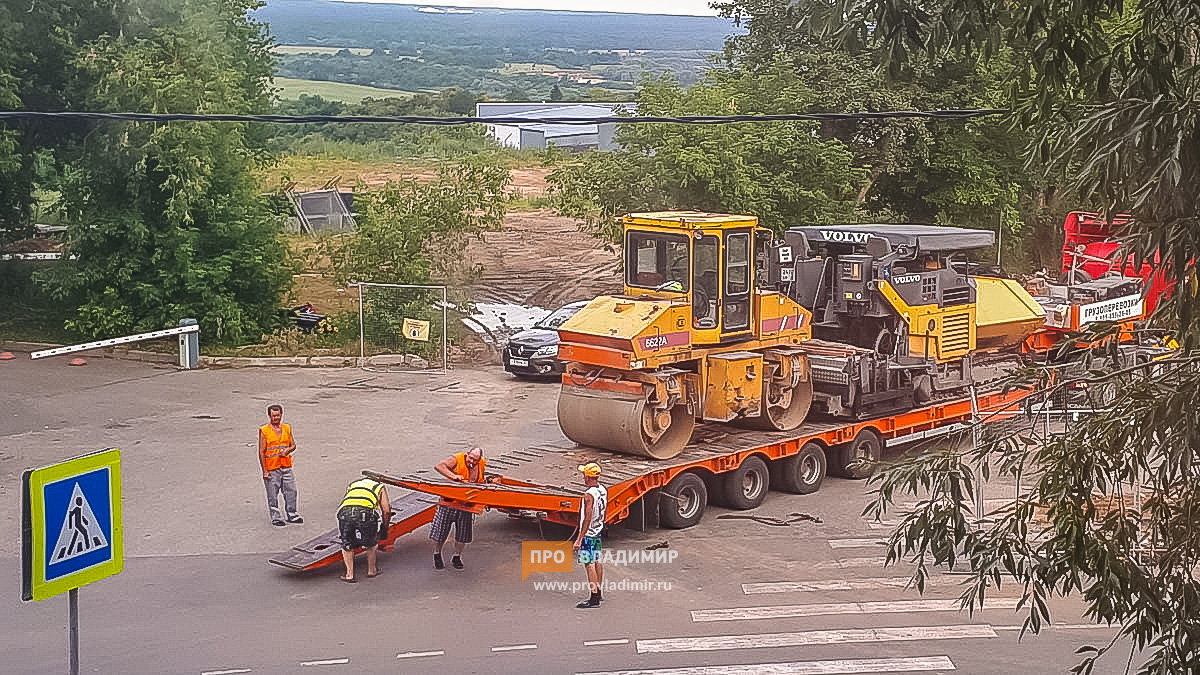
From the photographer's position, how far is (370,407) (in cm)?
2409

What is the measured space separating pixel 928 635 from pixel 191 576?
7.59 metres

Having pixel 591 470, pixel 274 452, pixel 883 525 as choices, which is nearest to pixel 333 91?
pixel 274 452

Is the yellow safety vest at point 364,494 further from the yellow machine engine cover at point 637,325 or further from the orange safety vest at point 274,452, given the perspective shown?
the yellow machine engine cover at point 637,325

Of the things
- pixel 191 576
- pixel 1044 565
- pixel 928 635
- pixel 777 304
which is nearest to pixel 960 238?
pixel 777 304

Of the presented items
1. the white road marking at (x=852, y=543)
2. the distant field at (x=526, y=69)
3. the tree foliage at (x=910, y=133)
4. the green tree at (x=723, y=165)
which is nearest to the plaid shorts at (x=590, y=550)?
the white road marking at (x=852, y=543)

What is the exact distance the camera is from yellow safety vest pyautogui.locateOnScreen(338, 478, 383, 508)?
14.6m

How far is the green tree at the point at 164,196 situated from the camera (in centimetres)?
2884

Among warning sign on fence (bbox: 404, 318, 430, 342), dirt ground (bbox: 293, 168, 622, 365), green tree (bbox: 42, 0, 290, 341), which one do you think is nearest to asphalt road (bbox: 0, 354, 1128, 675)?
warning sign on fence (bbox: 404, 318, 430, 342)

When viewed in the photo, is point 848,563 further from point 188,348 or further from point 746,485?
point 188,348

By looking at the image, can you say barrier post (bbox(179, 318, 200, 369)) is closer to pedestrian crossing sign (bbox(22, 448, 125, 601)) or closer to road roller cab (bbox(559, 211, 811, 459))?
road roller cab (bbox(559, 211, 811, 459))

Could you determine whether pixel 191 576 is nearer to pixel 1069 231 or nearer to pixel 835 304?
pixel 835 304

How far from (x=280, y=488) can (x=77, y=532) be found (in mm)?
8710

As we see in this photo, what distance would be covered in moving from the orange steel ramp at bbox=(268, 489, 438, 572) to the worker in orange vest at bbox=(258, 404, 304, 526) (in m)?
0.83

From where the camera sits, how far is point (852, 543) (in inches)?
639
